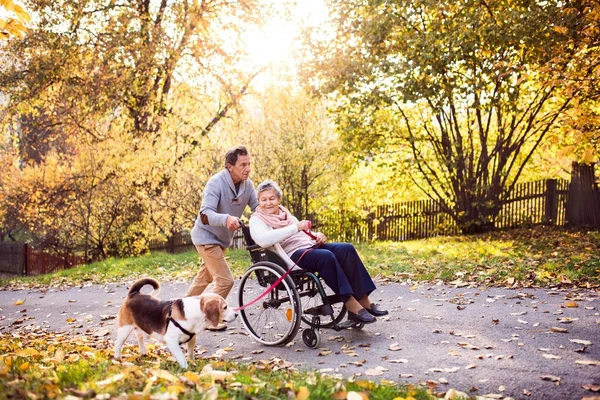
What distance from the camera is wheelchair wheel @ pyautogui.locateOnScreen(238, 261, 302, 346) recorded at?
5039 mm

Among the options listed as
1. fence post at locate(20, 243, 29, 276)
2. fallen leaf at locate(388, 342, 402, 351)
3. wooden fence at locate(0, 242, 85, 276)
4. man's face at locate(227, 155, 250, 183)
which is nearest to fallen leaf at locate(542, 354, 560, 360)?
fallen leaf at locate(388, 342, 402, 351)

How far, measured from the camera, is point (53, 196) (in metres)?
17.2

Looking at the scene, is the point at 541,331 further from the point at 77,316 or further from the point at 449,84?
the point at 449,84

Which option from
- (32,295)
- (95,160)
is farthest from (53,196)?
(32,295)

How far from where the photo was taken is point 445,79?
44.2 ft

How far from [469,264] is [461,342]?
15.2ft

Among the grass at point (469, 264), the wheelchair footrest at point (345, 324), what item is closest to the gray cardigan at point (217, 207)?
the wheelchair footrest at point (345, 324)

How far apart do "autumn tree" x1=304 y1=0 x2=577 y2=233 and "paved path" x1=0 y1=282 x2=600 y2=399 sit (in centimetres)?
637

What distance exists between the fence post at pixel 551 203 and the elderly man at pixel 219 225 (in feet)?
42.2

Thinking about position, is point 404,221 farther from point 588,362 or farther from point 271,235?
point 588,362

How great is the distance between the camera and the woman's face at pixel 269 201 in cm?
545

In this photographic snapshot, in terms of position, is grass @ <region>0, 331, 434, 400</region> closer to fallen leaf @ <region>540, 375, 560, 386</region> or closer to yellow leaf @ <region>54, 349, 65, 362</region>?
yellow leaf @ <region>54, 349, 65, 362</region>

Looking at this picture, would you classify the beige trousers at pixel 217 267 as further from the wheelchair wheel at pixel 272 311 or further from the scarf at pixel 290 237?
the scarf at pixel 290 237

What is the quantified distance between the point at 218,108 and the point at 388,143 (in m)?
6.46
